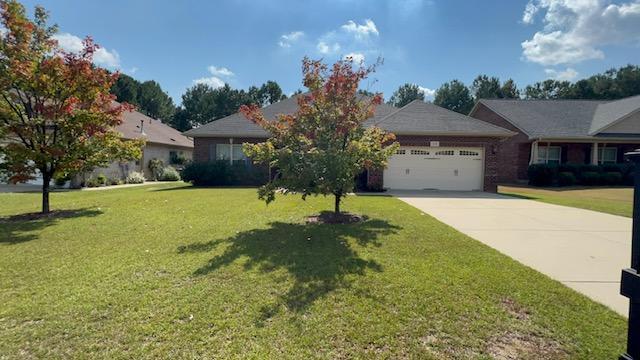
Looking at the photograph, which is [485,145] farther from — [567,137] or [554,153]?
[554,153]

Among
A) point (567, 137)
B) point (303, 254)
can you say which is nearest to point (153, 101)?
point (567, 137)

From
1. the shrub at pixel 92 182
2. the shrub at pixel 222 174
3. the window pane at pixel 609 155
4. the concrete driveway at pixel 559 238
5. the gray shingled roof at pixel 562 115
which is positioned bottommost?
the concrete driveway at pixel 559 238

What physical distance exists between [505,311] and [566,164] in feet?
76.5

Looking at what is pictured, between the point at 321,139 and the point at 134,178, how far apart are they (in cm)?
1900

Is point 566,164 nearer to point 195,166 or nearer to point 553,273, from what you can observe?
point 553,273

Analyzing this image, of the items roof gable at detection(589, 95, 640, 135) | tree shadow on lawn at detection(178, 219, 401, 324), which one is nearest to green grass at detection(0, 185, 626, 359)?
tree shadow on lawn at detection(178, 219, 401, 324)

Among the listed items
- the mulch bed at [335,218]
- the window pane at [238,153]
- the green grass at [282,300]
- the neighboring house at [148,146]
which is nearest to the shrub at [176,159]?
the neighboring house at [148,146]

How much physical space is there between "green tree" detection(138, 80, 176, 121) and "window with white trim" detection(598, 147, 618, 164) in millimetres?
55086

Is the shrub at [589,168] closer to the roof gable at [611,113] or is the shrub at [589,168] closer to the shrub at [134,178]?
the roof gable at [611,113]

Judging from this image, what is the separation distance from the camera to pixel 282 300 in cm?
397

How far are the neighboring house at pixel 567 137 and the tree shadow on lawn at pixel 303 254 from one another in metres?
20.5

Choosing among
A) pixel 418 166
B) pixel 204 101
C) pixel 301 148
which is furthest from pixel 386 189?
pixel 204 101

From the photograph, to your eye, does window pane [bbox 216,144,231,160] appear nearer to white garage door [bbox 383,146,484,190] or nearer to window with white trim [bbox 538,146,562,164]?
white garage door [bbox 383,146,484,190]

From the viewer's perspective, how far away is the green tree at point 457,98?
5481 cm
